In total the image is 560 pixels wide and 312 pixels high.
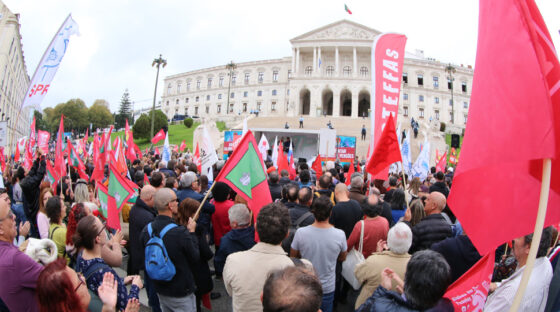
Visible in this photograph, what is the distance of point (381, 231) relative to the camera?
3643mm

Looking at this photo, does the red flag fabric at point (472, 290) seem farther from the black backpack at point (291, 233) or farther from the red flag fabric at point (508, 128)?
the black backpack at point (291, 233)

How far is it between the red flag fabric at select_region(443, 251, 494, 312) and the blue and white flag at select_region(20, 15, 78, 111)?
6633mm

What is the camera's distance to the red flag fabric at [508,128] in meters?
1.47

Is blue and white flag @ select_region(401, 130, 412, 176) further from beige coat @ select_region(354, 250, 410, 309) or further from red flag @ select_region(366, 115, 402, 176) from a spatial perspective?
beige coat @ select_region(354, 250, 410, 309)

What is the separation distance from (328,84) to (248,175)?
53742mm

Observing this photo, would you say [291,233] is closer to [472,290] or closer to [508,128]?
[472,290]

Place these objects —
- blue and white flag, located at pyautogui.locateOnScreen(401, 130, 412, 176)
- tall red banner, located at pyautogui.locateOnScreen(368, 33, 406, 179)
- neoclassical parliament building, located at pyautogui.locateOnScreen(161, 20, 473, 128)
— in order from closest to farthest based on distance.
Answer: tall red banner, located at pyautogui.locateOnScreen(368, 33, 406, 179) → blue and white flag, located at pyautogui.locateOnScreen(401, 130, 412, 176) → neoclassical parliament building, located at pyautogui.locateOnScreen(161, 20, 473, 128)

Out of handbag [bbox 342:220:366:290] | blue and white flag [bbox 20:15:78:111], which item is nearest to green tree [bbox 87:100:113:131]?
blue and white flag [bbox 20:15:78:111]

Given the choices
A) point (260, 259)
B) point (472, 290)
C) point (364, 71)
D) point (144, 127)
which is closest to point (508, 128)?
point (472, 290)

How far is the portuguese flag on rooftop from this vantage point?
3746 mm

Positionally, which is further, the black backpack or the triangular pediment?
the triangular pediment

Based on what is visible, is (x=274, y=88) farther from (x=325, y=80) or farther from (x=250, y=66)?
(x=325, y=80)

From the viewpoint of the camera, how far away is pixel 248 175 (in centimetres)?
385

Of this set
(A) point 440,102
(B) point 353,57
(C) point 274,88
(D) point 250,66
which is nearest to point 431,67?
(A) point 440,102
